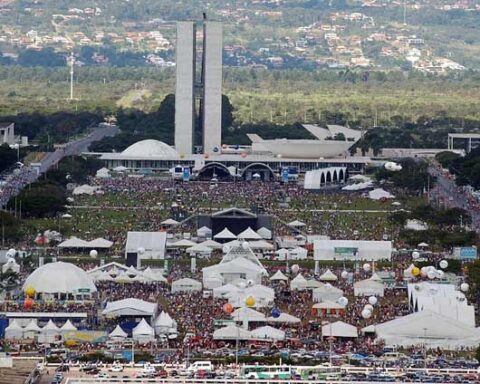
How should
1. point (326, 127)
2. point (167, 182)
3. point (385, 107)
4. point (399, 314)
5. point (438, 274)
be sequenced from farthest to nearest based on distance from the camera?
point (385, 107) < point (326, 127) < point (167, 182) < point (438, 274) < point (399, 314)

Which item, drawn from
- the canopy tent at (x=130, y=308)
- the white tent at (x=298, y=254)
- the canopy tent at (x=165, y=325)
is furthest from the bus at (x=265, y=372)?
the white tent at (x=298, y=254)

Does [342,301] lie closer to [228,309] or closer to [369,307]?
[369,307]

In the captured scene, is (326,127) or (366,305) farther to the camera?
(326,127)

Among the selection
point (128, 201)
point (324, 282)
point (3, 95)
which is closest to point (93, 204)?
point (128, 201)

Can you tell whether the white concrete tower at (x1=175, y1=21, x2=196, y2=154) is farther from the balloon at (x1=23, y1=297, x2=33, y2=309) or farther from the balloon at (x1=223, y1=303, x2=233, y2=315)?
the balloon at (x1=223, y1=303, x2=233, y2=315)

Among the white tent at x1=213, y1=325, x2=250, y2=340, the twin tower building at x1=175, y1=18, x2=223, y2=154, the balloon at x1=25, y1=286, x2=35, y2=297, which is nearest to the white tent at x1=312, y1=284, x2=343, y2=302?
the white tent at x1=213, y1=325, x2=250, y2=340

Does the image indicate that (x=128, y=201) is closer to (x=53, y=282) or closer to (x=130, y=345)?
(x=53, y=282)
